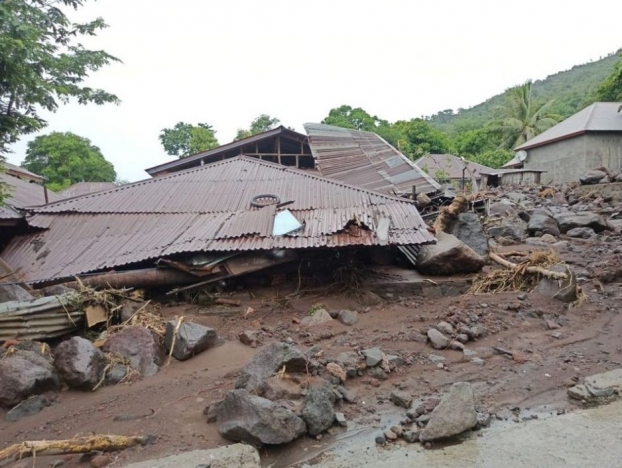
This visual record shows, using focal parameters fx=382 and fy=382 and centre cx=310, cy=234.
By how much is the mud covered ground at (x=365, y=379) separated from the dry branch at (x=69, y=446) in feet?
0.34

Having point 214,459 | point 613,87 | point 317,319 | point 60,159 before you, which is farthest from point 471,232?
point 60,159

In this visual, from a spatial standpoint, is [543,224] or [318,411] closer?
[318,411]

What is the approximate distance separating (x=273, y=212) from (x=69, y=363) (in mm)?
4590

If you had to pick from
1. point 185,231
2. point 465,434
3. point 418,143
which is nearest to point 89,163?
point 418,143

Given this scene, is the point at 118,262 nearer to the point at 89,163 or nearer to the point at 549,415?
the point at 549,415

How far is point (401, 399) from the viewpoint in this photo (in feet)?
13.8

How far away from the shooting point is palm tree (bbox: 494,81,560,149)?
35688 millimetres

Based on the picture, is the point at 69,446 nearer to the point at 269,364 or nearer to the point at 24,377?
the point at 24,377

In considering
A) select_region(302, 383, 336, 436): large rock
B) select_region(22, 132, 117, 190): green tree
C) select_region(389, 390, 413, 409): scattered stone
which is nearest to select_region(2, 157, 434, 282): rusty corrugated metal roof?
select_region(389, 390, 413, 409): scattered stone

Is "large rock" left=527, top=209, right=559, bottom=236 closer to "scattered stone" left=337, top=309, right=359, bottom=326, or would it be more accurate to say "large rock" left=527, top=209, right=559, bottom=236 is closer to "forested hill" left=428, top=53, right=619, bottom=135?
"scattered stone" left=337, top=309, right=359, bottom=326

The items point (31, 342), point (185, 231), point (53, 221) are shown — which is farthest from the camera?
point (53, 221)

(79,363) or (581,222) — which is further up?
(581,222)

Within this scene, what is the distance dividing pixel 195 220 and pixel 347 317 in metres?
4.05

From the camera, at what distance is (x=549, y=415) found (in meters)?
3.98
